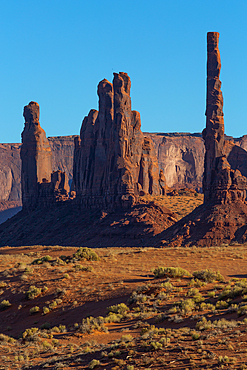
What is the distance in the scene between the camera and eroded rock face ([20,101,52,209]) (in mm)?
103938

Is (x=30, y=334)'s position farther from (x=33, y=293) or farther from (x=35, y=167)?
(x=35, y=167)

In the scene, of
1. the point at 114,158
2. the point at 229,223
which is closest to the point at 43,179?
the point at 114,158

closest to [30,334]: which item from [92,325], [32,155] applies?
[92,325]

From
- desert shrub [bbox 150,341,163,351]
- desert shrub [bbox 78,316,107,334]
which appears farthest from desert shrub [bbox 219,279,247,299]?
desert shrub [bbox 150,341,163,351]

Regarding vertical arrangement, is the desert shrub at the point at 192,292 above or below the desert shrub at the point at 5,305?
above

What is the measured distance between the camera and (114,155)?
85188 mm

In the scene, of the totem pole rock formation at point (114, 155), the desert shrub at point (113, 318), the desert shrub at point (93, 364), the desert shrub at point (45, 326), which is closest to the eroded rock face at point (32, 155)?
the totem pole rock formation at point (114, 155)

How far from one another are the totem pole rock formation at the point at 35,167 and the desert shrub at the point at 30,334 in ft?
258

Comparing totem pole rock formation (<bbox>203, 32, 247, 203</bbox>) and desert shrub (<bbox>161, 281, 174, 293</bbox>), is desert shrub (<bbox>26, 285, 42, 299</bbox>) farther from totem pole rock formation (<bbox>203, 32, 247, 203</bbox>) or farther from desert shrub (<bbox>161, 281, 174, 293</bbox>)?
totem pole rock formation (<bbox>203, 32, 247, 203</bbox>)

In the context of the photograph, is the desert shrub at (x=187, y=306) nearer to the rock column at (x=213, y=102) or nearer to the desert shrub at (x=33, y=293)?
the desert shrub at (x=33, y=293)

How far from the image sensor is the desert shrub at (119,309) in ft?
74.4

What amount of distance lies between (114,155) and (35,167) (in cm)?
2398

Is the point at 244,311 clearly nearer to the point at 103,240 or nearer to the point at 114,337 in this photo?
the point at 114,337

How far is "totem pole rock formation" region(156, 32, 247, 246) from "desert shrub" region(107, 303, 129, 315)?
3493 cm
